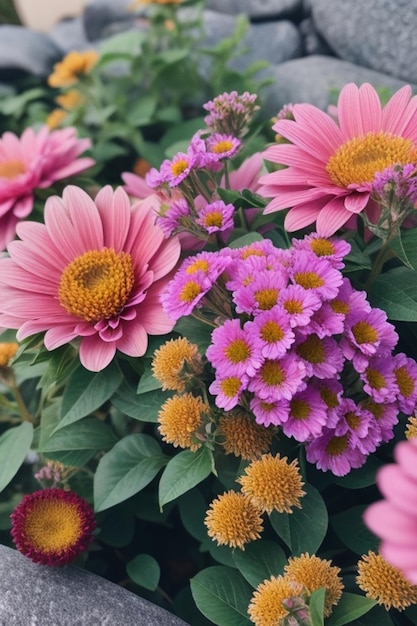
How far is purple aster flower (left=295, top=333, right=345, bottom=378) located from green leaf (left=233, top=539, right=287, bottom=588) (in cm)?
19

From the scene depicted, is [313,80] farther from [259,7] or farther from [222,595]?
[222,595]

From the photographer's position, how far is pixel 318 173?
0.75 meters

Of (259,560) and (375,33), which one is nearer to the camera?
(259,560)

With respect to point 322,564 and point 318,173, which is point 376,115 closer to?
point 318,173

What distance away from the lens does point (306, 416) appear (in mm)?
625

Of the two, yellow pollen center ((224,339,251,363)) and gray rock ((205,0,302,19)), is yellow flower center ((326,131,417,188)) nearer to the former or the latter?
yellow pollen center ((224,339,251,363))

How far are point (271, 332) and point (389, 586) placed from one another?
0.23 meters

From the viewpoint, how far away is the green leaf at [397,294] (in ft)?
2.31

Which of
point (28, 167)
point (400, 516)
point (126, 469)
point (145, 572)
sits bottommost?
point (145, 572)

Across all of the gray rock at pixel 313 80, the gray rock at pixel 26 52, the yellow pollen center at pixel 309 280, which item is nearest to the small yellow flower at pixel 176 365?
the yellow pollen center at pixel 309 280

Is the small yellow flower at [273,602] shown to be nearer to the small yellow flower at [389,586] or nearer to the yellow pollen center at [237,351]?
the small yellow flower at [389,586]

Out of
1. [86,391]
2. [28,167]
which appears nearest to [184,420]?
[86,391]

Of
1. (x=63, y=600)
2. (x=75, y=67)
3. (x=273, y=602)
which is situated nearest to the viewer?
(x=273, y=602)

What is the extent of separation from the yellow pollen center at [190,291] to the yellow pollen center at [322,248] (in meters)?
0.12
